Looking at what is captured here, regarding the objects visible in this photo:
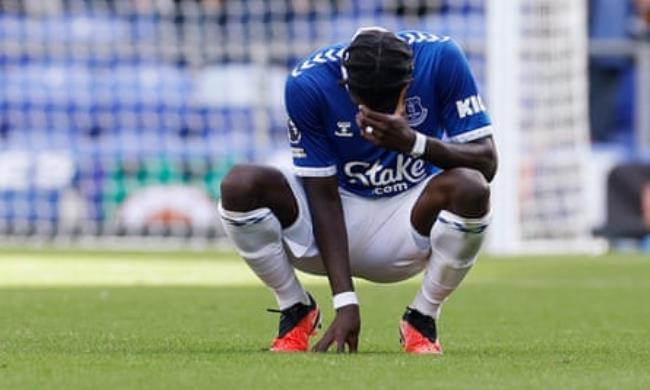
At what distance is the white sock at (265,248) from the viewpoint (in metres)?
6.06

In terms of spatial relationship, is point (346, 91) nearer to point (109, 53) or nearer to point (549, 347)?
point (549, 347)

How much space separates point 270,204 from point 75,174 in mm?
13075

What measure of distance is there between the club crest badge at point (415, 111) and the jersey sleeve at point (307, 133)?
29 centimetres

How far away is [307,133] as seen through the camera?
20.0 feet

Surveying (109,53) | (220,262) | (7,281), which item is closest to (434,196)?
(7,281)

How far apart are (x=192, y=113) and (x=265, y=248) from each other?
43.6 feet

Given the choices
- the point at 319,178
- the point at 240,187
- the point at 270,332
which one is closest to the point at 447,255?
the point at 319,178

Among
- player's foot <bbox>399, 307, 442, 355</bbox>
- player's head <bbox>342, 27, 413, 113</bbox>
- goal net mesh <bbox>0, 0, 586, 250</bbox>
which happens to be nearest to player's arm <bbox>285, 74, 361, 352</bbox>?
player's foot <bbox>399, 307, 442, 355</bbox>

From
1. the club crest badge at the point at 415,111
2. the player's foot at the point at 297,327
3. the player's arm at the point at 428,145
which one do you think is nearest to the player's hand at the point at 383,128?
the player's arm at the point at 428,145

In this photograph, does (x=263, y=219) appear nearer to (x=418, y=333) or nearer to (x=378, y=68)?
(x=418, y=333)

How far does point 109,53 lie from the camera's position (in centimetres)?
1939

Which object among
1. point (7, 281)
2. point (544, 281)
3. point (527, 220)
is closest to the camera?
point (7, 281)

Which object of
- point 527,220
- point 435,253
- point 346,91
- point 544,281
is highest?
point 346,91

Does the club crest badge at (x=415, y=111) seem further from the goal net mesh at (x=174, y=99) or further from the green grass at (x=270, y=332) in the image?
the goal net mesh at (x=174, y=99)
